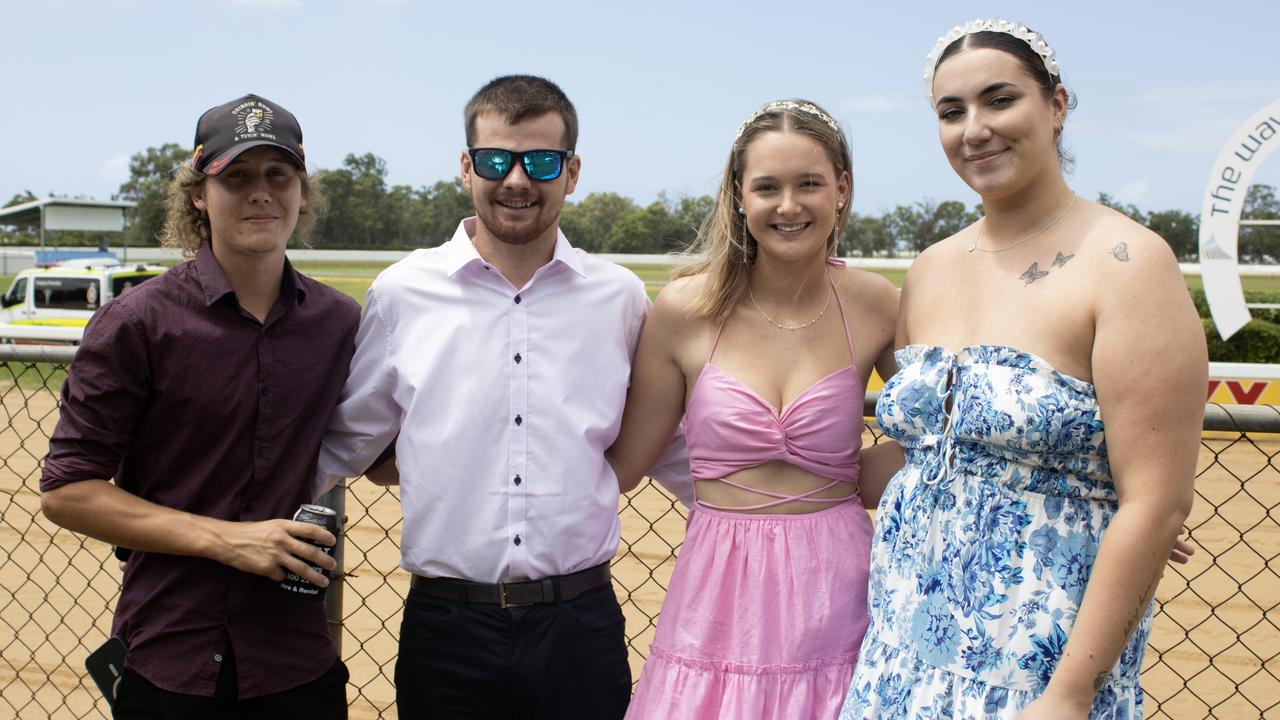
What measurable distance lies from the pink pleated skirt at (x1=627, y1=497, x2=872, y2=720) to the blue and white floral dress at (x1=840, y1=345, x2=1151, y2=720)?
21 cm

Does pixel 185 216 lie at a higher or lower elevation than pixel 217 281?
higher

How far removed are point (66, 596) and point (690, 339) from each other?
17.3 ft

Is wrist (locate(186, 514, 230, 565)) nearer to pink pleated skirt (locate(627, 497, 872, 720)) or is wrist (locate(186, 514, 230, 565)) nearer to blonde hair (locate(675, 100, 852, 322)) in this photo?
pink pleated skirt (locate(627, 497, 872, 720))

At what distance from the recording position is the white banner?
42.0ft

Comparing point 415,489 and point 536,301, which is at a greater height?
point 536,301

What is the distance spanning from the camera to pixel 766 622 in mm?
2484

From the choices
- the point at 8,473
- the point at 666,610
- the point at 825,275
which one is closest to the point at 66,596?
the point at 8,473

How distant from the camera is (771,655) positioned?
247cm

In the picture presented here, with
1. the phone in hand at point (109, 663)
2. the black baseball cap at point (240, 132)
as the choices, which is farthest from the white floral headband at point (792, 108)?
the phone in hand at point (109, 663)

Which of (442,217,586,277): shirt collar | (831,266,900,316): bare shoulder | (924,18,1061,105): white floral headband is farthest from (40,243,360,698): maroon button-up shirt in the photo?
(924,18,1061,105): white floral headband

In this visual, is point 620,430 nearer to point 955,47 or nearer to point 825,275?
point 825,275

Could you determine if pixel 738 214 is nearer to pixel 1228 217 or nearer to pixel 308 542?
pixel 308 542

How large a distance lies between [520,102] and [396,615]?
12.9 ft

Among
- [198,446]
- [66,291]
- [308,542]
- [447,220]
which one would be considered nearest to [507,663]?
[308,542]
